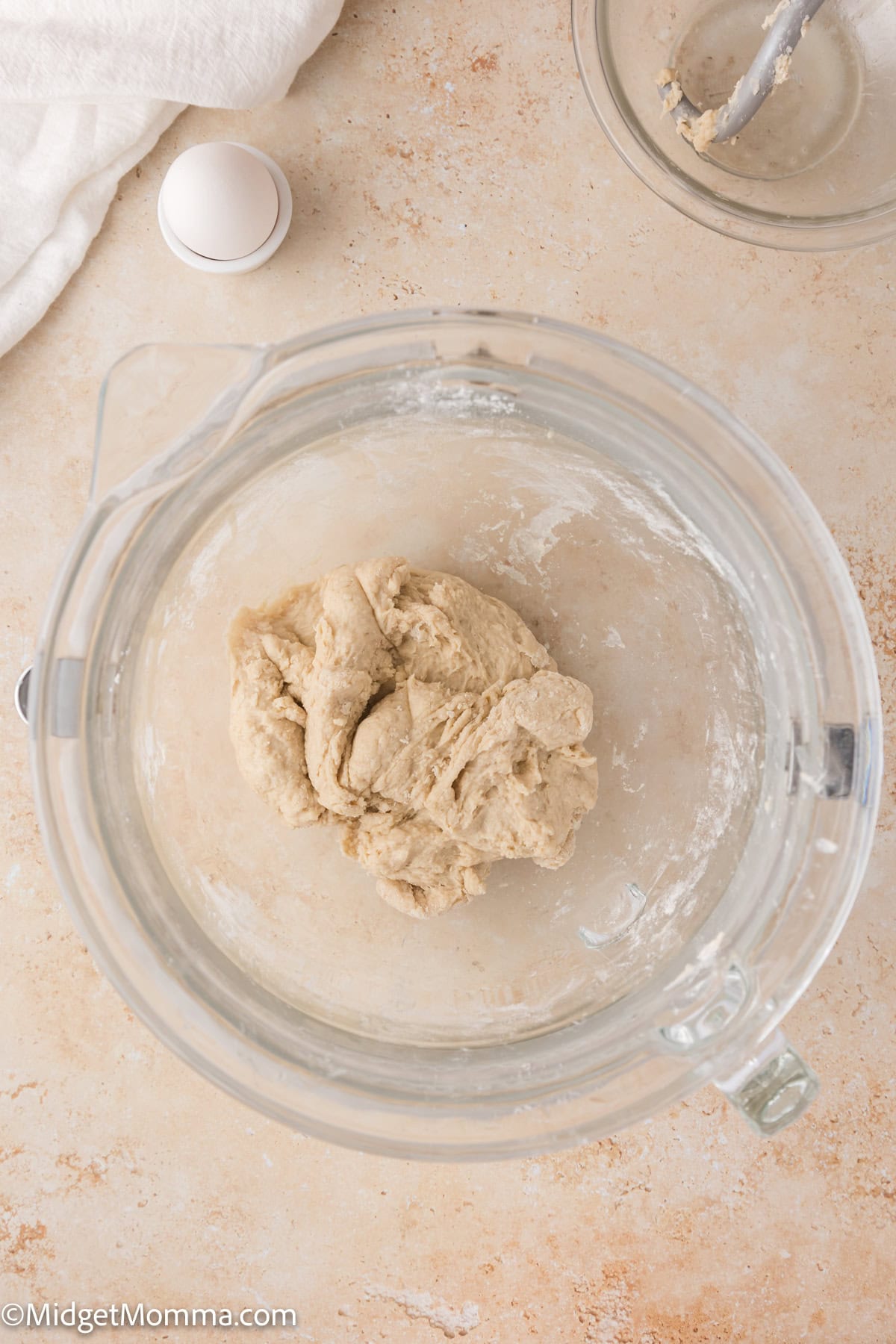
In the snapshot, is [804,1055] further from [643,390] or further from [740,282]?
[740,282]

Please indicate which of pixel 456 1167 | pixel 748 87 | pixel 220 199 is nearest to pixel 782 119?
pixel 748 87

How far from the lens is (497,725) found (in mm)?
1160

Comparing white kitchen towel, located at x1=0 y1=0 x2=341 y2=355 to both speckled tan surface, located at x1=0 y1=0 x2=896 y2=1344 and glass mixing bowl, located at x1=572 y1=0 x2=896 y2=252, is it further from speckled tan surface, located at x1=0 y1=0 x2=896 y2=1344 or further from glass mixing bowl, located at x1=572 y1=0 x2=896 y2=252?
glass mixing bowl, located at x1=572 y1=0 x2=896 y2=252

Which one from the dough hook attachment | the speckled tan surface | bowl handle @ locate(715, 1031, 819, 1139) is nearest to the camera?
bowl handle @ locate(715, 1031, 819, 1139)

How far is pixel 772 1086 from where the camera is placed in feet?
3.45

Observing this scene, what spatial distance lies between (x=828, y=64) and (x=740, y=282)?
0.36m

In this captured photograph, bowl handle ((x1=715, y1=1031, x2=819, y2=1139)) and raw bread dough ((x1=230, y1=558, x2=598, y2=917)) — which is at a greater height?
raw bread dough ((x1=230, y1=558, x2=598, y2=917))

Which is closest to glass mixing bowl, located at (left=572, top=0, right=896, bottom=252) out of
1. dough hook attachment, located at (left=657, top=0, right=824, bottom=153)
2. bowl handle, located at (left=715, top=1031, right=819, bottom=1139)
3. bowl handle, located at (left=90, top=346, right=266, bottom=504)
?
dough hook attachment, located at (left=657, top=0, right=824, bottom=153)

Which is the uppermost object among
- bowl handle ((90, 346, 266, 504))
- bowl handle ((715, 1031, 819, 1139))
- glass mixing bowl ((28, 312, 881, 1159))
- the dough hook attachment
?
the dough hook attachment

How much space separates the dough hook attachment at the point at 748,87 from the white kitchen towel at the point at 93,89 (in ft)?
1.80

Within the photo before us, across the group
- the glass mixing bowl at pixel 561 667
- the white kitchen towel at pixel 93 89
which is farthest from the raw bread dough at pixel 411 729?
the white kitchen towel at pixel 93 89

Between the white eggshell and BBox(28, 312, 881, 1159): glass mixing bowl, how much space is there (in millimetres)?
358

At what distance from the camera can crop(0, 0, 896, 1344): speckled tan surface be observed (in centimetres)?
142

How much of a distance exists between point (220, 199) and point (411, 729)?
84 cm
